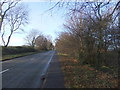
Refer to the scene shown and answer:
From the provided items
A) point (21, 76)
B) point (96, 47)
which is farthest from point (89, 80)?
point (96, 47)

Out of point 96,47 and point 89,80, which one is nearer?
point 89,80

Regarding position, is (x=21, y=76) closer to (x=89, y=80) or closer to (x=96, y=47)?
(x=89, y=80)

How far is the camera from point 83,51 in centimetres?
2138

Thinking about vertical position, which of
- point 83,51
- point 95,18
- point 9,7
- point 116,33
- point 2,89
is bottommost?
point 2,89

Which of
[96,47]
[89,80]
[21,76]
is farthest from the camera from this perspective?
[96,47]

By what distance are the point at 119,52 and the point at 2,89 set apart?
7984 millimetres

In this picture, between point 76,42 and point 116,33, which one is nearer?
point 116,33

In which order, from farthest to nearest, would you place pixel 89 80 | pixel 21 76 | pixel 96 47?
1. pixel 96 47
2. pixel 21 76
3. pixel 89 80

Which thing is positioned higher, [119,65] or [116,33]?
[116,33]

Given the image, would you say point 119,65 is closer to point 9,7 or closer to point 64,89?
point 64,89

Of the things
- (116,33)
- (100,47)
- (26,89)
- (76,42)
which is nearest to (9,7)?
(76,42)

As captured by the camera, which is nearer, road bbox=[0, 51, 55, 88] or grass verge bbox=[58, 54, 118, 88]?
grass verge bbox=[58, 54, 118, 88]

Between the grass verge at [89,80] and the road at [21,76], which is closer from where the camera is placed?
the grass verge at [89,80]

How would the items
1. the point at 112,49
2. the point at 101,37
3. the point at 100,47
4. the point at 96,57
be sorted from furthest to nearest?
the point at 96,57, the point at 100,47, the point at 101,37, the point at 112,49
